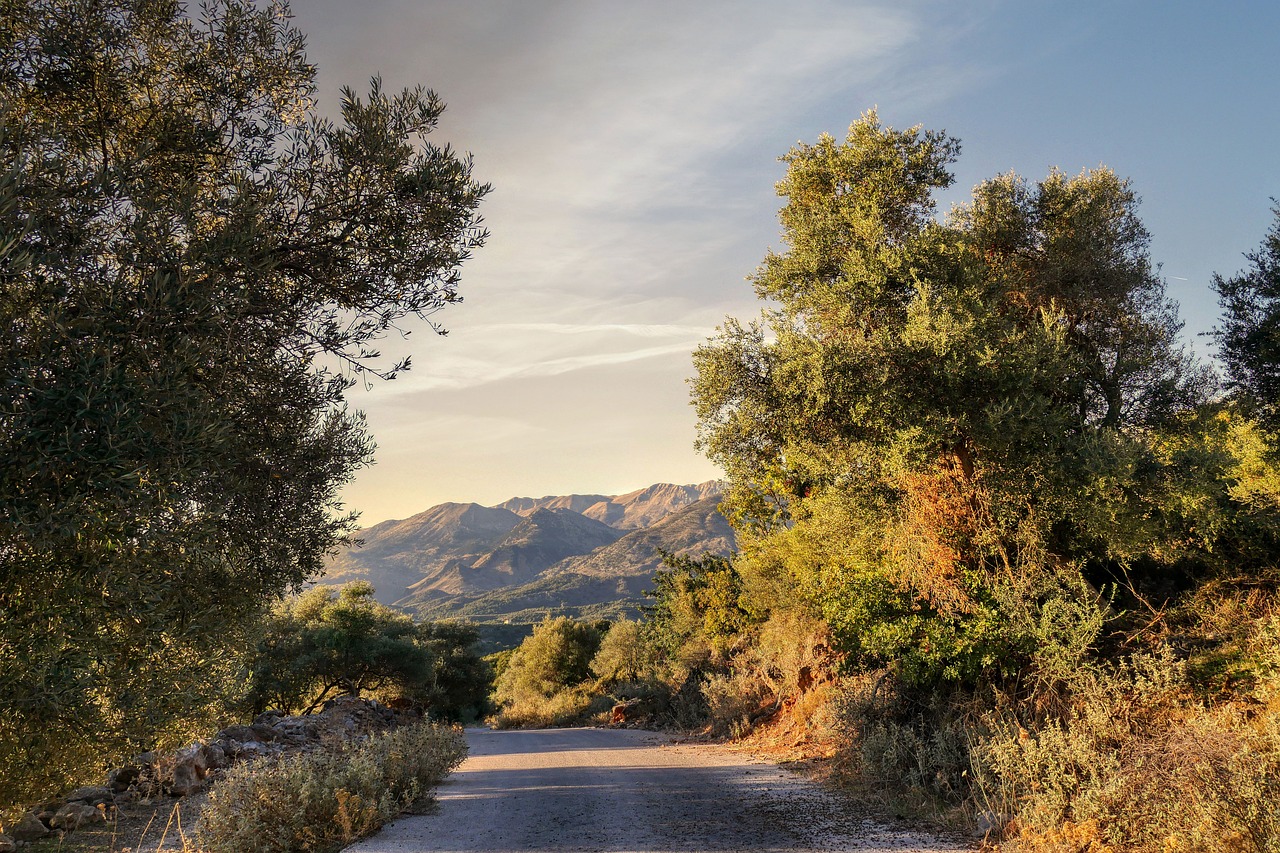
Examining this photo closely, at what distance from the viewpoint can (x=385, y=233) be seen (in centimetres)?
779

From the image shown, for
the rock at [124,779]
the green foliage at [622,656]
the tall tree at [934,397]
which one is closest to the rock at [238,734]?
the rock at [124,779]

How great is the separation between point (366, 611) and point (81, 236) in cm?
3158

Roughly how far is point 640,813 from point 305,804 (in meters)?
4.67

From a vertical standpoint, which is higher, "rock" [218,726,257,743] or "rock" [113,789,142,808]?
"rock" [113,789,142,808]

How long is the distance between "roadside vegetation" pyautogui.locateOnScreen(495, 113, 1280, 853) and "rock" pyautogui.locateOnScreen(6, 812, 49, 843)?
41.2 feet

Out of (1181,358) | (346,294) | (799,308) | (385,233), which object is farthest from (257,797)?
(1181,358)

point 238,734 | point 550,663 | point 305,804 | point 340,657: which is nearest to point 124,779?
point 238,734

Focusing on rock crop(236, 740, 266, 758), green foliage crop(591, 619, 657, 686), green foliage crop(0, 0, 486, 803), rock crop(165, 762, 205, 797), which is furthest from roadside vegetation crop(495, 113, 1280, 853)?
green foliage crop(591, 619, 657, 686)

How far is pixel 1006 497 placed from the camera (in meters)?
13.0

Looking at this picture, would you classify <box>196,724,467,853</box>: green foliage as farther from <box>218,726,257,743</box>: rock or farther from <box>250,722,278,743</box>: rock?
<box>250,722,278,743</box>: rock

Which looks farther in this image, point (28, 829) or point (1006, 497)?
point (1006, 497)

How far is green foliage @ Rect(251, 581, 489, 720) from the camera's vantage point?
→ 95.1 feet

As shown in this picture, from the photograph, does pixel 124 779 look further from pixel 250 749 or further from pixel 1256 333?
pixel 1256 333

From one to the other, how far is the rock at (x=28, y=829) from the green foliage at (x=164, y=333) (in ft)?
15.5
